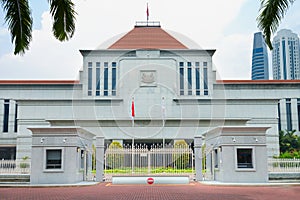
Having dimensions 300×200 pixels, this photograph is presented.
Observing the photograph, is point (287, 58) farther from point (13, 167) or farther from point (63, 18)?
point (63, 18)

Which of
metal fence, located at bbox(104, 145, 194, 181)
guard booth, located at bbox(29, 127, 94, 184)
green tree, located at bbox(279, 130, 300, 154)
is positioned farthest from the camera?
green tree, located at bbox(279, 130, 300, 154)

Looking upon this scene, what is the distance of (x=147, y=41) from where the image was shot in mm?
47500

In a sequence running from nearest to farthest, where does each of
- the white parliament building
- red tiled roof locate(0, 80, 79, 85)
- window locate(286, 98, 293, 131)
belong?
the white parliament building
red tiled roof locate(0, 80, 79, 85)
window locate(286, 98, 293, 131)

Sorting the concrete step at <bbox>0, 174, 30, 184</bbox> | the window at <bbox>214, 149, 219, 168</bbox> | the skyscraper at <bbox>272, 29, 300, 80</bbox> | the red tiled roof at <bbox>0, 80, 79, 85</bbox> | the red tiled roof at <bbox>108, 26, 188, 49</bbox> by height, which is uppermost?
the skyscraper at <bbox>272, 29, 300, 80</bbox>

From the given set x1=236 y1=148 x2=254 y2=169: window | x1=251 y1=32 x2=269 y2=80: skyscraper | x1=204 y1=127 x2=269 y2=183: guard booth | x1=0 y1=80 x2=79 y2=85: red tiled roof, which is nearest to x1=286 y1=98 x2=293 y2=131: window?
x1=0 y1=80 x2=79 y2=85: red tiled roof

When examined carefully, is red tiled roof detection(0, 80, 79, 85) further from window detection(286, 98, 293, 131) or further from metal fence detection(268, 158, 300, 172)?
metal fence detection(268, 158, 300, 172)

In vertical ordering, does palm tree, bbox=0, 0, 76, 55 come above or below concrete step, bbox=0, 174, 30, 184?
above

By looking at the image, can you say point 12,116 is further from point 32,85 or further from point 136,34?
point 136,34

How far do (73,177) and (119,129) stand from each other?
67.0 feet

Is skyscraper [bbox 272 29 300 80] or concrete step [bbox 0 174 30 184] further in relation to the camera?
skyscraper [bbox 272 29 300 80]

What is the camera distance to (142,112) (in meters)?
41.2

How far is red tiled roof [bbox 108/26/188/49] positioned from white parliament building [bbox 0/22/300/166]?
39 centimetres

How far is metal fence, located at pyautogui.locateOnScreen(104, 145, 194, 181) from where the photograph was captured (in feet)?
68.9

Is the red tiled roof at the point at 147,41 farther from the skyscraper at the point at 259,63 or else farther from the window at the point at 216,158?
the skyscraper at the point at 259,63
